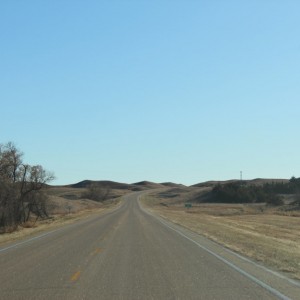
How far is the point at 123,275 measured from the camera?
502 inches

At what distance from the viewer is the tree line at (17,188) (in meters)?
64.9

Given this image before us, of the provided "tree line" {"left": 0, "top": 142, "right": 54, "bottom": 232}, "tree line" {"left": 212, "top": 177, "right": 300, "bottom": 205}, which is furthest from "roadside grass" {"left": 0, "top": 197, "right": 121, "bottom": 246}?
"tree line" {"left": 212, "top": 177, "right": 300, "bottom": 205}

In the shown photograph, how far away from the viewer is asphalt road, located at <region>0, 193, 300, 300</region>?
33.7 ft

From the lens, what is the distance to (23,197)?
72.9m

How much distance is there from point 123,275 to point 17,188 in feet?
197

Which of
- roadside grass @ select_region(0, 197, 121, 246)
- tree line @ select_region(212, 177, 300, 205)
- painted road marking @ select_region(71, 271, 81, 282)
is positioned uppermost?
tree line @ select_region(212, 177, 300, 205)

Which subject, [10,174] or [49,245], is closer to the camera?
[49,245]

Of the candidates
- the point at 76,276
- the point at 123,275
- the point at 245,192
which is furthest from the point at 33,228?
the point at 245,192

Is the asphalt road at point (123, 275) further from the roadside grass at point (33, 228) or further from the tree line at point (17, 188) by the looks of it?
the tree line at point (17, 188)

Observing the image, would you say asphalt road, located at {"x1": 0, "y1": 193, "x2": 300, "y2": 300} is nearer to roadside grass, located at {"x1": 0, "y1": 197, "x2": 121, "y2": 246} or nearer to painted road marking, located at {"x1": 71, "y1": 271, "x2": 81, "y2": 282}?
painted road marking, located at {"x1": 71, "y1": 271, "x2": 81, "y2": 282}

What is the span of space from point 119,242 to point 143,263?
7618 millimetres

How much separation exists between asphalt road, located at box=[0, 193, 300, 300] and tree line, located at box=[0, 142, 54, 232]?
4497 cm

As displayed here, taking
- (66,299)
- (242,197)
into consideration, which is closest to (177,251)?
(66,299)

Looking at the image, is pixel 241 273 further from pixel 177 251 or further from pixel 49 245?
pixel 49 245
